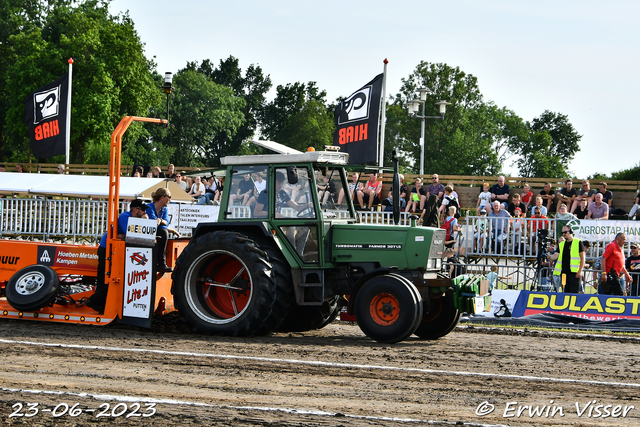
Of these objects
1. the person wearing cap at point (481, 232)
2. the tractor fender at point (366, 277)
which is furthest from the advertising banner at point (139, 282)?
the person wearing cap at point (481, 232)

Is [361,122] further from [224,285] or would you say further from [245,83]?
[245,83]

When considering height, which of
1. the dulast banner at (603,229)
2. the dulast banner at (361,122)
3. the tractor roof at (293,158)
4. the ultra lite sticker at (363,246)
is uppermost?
the dulast banner at (361,122)

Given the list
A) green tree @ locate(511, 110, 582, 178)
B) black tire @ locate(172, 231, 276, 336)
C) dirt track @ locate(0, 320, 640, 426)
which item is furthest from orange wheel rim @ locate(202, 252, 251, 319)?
green tree @ locate(511, 110, 582, 178)

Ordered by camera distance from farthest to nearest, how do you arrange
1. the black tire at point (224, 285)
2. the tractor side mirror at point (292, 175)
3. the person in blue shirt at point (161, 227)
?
1. the person in blue shirt at point (161, 227)
2. the tractor side mirror at point (292, 175)
3. the black tire at point (224, 285)

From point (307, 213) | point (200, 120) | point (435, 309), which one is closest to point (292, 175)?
point (307, 213)

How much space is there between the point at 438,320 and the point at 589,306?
376 centimetres

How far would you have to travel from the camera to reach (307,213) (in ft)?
29.6

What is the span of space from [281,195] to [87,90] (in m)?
41.0

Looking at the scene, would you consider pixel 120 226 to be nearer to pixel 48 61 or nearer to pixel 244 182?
Answer: pixel 244 182

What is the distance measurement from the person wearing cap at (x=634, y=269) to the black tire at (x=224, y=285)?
7.90 meters

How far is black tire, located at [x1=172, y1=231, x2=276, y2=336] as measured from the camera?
8.78 metres

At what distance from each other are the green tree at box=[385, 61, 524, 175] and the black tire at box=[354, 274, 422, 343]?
185ft

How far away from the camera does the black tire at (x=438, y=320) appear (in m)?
9.34

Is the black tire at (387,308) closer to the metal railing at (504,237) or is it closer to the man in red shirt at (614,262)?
the man in red shirt at (614,262)
